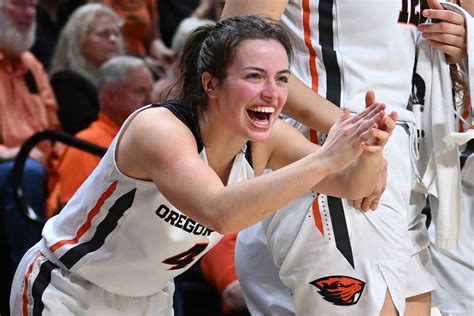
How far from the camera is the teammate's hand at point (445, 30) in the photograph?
2.97 m

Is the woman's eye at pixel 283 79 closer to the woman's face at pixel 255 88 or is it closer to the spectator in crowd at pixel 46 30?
the woman's face at pixel 255 88

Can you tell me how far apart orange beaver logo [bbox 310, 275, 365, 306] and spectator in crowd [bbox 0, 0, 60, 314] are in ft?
7.23

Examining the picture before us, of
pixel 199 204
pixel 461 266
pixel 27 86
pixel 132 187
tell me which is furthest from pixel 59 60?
pixel 199 204

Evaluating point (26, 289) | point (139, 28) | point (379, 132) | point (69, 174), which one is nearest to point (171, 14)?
point (139, 28)

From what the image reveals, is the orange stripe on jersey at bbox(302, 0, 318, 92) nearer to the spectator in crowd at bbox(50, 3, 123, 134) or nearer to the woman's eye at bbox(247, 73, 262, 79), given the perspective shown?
the woman's eye at bbox(247, 73, 262, 79)

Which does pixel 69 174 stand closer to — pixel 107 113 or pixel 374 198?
pixel 107 113

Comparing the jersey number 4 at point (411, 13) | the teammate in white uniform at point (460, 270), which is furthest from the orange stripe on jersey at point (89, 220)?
the teammate in white uniform at point (460, 270)

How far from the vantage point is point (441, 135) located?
3.07 metres

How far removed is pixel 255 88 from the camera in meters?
2.52

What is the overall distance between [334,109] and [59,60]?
144 inches

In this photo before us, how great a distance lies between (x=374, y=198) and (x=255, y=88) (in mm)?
571

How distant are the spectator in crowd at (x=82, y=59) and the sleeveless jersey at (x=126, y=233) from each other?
288cm

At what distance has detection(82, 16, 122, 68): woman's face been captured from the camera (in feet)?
20.4

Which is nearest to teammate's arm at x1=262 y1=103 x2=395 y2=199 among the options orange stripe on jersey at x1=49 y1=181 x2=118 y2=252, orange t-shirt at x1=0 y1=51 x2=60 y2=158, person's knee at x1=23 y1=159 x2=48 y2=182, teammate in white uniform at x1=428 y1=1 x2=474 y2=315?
orange stripe on jersey at x1=49 y1=181 x2=118 y2=252
